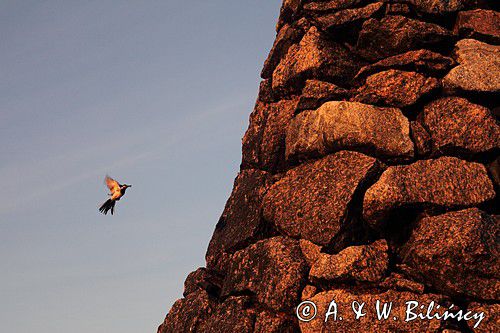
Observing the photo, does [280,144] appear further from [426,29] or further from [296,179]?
[426,29]

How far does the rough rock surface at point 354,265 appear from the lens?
23859 mm

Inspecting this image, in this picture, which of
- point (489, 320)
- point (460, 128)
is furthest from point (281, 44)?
point (489, 320)

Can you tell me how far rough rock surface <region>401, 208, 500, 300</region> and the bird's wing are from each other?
14.2 m

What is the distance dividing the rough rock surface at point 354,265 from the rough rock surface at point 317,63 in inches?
318

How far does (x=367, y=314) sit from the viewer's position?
76.2 ft

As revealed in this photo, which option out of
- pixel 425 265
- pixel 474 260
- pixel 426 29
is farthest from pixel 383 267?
pixel 426 29

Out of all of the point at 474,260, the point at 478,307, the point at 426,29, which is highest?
the point at 426,29

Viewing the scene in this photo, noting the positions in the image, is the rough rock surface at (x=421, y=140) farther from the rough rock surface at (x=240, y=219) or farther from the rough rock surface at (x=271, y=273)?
the rough rock surface at (x=240, y=219)

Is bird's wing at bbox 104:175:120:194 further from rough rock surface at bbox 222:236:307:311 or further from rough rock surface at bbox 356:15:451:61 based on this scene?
rough rock surface at bbox 356:15:451:61

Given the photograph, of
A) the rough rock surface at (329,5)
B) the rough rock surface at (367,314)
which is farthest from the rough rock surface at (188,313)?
the rough rock surface at (329,5)

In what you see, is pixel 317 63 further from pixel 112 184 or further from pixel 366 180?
pixel 112 184

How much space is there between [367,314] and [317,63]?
36.1 ft

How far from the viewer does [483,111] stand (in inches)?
1037

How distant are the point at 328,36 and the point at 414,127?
601cm
